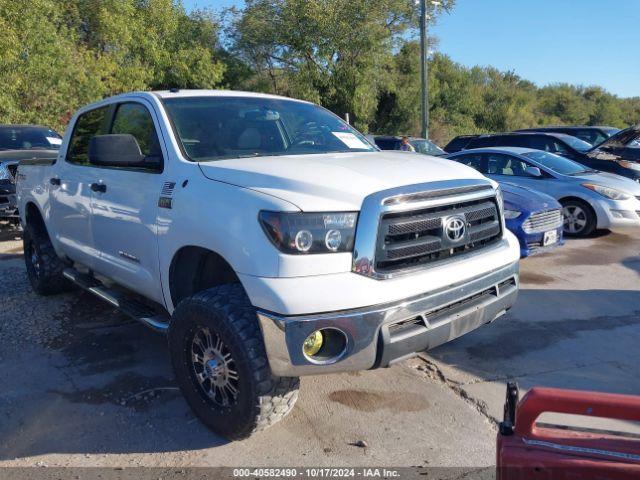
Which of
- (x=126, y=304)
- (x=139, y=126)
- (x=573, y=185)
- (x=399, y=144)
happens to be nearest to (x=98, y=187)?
(x=139, y=126)

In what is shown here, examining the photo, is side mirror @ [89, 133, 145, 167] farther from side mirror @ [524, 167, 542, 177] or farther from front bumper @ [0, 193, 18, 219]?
side mirror @ [524, 167, 542, 177]

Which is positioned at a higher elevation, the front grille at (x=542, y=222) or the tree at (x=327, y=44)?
the tree at (x=327, y=44)

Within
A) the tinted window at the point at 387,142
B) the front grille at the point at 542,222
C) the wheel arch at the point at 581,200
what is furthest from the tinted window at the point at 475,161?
the tinted window at the point at 387,142

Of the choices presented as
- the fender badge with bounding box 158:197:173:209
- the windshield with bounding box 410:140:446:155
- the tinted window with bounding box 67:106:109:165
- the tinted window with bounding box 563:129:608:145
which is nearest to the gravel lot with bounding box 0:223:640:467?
the fender badge with bounding box 158:197:173:209

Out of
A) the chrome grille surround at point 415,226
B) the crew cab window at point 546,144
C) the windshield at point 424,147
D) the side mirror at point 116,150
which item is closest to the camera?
the chrome grille surround at point 415,226

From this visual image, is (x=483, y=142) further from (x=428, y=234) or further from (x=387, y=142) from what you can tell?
(x=428, y=234)

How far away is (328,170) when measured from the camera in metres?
3.30

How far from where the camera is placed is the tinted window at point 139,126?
13.1 ft

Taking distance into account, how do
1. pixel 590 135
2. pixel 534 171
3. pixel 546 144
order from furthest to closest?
pixel 590 135, pixel 546 144, pixel 534 171

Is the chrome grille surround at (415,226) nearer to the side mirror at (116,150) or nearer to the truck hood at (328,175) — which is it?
the truck hood at (328,175)

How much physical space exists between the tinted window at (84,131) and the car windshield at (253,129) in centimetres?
114

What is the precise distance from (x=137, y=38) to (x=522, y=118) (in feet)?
92.9

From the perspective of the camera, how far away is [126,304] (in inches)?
165

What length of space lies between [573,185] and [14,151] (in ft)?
30.1
